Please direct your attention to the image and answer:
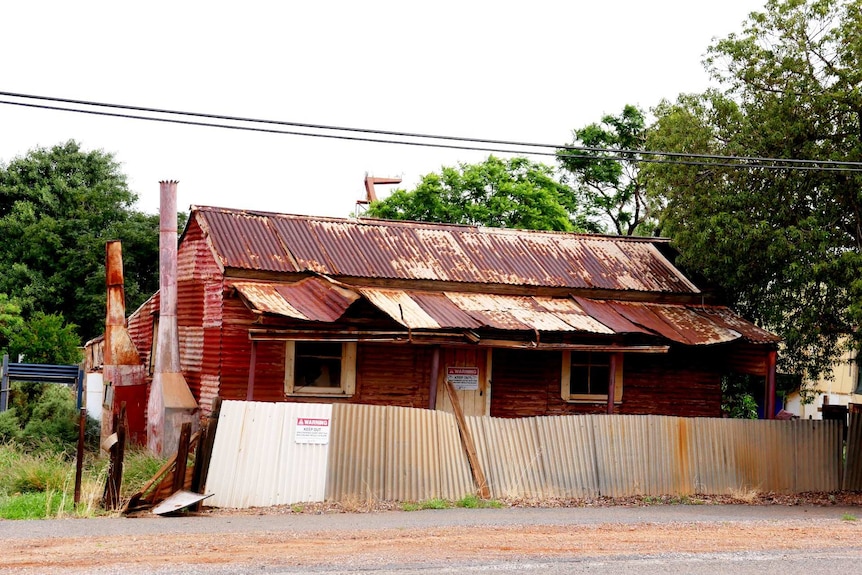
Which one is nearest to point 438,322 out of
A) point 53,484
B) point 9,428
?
point 53,484

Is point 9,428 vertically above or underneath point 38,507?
above

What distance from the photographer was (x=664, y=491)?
54.0ft

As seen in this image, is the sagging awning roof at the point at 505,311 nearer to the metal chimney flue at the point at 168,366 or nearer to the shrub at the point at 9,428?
the metal chimney flue at the point at 168,366

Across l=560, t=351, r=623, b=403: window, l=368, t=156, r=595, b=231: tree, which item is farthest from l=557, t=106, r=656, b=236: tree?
l=560, t=351, r=623, b=403: window

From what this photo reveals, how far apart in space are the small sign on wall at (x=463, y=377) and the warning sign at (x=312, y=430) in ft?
19.9

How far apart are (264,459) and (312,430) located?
2.49 feet

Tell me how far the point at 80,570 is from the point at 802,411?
36.8m

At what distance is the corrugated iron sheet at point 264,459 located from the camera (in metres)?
13.8

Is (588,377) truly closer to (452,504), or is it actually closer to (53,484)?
(452,504)

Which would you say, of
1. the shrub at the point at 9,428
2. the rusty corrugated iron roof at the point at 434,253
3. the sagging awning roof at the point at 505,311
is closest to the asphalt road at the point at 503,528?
the sagging awning roof at the point at 505,311

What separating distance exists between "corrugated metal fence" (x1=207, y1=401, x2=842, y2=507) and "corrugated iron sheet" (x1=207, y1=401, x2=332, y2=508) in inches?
0.5

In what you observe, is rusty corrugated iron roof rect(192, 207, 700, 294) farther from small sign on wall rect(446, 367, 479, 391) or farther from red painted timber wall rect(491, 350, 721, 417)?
small sign on wall rect(446, 367, 479, 391)

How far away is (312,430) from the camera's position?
47.1ft

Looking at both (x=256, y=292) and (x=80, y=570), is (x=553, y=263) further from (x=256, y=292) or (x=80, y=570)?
(x=80, y=570)
